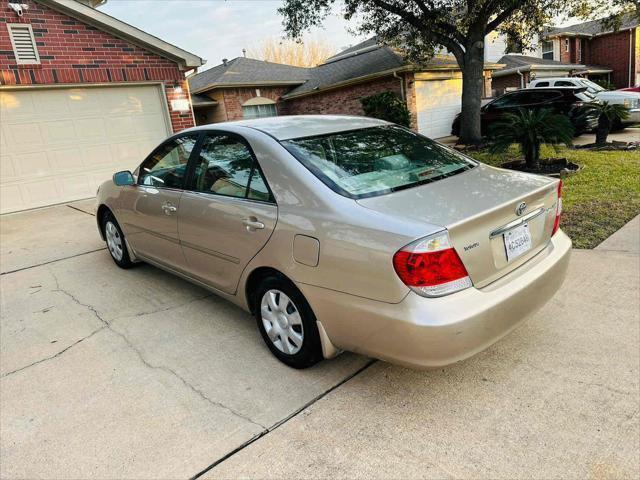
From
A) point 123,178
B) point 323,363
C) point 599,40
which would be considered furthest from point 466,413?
point 599,40

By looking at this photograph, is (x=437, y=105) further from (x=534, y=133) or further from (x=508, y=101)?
(x=534, y=133)

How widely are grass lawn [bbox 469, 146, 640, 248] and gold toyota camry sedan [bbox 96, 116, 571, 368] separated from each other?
98.3 inches

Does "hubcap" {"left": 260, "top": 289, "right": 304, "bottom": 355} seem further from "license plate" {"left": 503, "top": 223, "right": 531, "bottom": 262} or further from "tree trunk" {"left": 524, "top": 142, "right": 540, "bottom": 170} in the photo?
"tree trunk" {"left": 524, "top": 142, "right": 540, "bottom": 170}

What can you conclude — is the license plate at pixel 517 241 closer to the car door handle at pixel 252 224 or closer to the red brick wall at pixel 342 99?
the car door handle at pixel 252 224

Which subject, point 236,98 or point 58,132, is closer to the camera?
point 58,132

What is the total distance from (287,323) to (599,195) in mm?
5537

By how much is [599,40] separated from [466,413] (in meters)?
32.5

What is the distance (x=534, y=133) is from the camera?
7.55 m

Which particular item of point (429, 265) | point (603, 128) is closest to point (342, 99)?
point (603, 128)

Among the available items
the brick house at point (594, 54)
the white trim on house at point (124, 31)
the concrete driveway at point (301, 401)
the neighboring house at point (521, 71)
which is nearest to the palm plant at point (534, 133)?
the concrete driveway at point (301, 401)

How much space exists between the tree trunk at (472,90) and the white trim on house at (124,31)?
284 inches

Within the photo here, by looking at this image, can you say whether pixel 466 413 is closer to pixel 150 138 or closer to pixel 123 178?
pixel 123 178

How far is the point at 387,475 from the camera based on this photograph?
6.82 feet

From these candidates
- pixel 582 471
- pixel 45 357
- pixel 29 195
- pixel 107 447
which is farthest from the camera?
pixel 29 195
